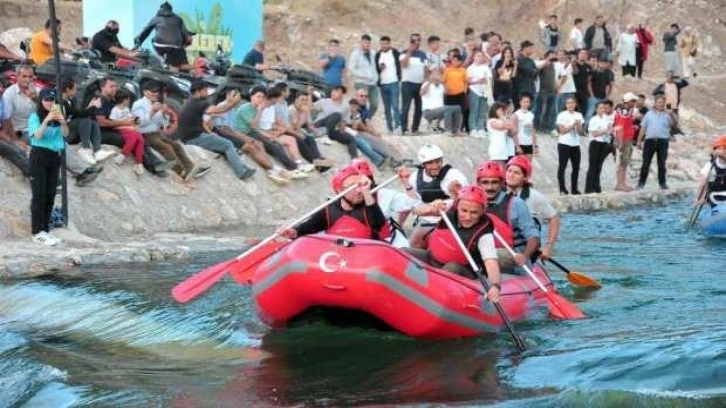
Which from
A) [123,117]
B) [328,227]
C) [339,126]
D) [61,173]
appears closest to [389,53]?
[339,126]

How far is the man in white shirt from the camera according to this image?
2281 centimetres

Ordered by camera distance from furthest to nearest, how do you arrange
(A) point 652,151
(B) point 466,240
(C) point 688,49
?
(C) point 688,49, (A) point 652,151, (B) point 466,240

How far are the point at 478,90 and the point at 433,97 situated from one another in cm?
75

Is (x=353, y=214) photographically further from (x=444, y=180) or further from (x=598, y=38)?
(x=598, y=38)

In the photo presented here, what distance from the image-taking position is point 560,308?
1145cm

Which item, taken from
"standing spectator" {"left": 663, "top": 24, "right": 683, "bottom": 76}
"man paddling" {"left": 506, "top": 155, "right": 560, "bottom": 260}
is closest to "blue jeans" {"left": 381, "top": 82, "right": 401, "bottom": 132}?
"man paddling" {"left": 506, "top": 155, "right": 560, "bottom": 260}

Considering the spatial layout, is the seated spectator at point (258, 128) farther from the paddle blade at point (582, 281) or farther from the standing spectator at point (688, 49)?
the standing spectator at point (688, 49)

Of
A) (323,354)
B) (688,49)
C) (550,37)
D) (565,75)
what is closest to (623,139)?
(565,75)

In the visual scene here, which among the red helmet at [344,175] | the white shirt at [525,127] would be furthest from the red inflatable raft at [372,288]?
the white shirt at [525,127]

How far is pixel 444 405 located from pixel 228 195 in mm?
10308

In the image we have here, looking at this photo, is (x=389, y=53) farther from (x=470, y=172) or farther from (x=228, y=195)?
(x=228, y=195)

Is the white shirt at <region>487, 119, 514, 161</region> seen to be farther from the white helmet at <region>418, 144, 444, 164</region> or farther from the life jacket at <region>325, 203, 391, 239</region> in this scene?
the life jacket at <region>325, 203, 391, 239</region>

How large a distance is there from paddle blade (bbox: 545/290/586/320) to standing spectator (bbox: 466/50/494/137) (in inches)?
458

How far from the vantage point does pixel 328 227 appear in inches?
446
